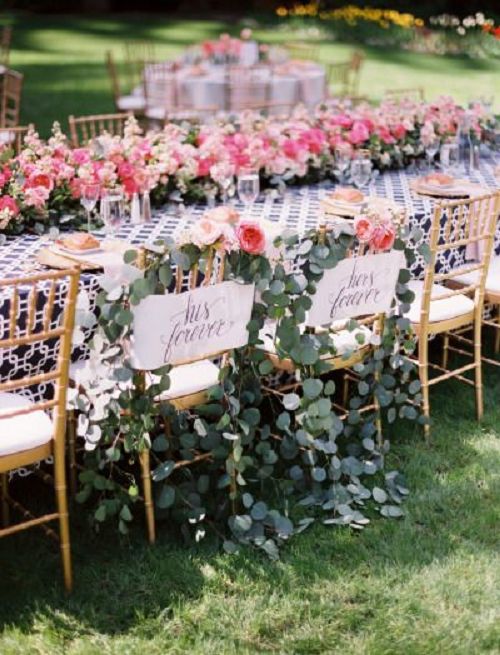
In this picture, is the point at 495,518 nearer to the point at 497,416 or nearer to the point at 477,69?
the point at 497,416

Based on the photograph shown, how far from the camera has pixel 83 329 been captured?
3.61 meters

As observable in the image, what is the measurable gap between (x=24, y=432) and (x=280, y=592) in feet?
3.00

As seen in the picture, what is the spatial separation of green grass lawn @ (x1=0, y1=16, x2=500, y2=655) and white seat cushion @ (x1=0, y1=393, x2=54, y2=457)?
19.5 inches

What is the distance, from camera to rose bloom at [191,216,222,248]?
10.4ft

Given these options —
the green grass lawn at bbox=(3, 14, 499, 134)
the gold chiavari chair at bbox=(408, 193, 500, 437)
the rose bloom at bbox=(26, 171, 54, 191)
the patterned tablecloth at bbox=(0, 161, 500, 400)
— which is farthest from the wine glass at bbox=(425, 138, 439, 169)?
the green grass lawn at bbox=(3, 14, 499, 134)

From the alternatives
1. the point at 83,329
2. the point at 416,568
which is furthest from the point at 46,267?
the point at 416,568

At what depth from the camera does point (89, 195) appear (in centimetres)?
401

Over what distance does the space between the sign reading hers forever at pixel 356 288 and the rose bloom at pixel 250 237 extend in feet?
1.06

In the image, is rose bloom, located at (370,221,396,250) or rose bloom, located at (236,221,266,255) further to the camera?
rose bloom, located at (370,221,396,250)

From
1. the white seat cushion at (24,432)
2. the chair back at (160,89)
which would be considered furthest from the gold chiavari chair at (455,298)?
the chair back at (160,89)

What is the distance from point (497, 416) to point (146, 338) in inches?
77.7

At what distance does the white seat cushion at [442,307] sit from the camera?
4246 millimetres

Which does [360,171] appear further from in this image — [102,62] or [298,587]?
[102,62]

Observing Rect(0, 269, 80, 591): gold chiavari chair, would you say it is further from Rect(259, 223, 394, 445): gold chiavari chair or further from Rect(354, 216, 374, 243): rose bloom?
Rect(354, 216, 374, 243): rose bloom
